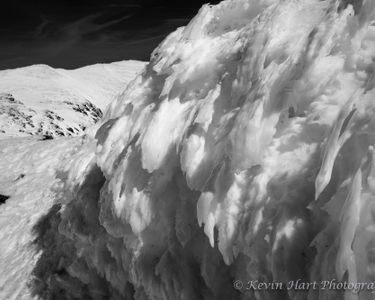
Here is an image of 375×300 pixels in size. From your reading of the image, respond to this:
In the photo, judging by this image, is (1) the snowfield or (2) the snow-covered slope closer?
(1) the snowfield

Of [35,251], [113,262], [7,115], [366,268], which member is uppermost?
[366,268]

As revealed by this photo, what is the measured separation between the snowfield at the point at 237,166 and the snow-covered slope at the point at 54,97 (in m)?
47.0

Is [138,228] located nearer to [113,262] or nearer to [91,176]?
[113,262]

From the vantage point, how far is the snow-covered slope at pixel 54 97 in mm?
81938

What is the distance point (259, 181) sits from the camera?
132 inches

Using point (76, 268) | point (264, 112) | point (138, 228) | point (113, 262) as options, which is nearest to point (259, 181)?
point (264, 112)

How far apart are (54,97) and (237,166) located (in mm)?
113684

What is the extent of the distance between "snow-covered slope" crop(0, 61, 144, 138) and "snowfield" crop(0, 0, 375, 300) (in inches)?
1852

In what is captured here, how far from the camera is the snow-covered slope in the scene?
8194cm

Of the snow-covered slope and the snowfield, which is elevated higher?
the snowfield

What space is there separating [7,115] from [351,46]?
87835 millimetres

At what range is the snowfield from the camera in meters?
2.80

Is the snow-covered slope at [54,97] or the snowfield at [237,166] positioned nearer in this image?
the snowfield at [237,166]

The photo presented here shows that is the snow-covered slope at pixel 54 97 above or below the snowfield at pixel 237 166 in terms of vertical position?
below
